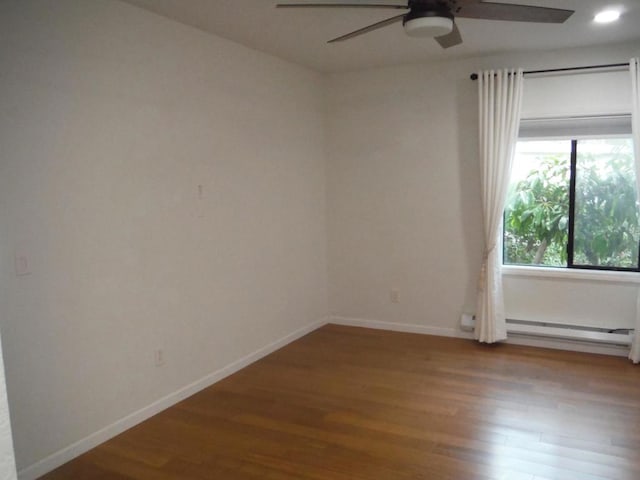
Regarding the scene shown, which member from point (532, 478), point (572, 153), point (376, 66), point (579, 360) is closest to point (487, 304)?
point (579, 360)

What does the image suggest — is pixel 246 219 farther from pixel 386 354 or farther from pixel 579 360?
pixel 579 360

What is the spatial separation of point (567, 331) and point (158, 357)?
334 centimetres

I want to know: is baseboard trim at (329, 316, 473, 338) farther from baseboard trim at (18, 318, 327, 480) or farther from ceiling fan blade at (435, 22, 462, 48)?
ceiling fan blade at (435, 22, 462, 48)

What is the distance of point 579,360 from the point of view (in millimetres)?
4160

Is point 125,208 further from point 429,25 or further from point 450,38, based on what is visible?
point 450,38

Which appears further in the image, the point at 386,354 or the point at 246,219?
the point at 386,354

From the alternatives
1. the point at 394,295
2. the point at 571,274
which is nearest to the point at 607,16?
the point at 571,274

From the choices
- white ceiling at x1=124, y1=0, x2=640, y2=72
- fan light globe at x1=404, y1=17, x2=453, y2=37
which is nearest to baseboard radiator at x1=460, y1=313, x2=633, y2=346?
white ceiling at x1=124, y1=0, x2=640, y2=72

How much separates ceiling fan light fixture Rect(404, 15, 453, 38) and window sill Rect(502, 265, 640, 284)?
262cm

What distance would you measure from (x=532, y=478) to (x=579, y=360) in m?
1.96

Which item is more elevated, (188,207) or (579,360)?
(188,207)

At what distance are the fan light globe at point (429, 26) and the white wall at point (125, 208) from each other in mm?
1628

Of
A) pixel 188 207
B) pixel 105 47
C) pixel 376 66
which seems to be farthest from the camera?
pixel 376 66

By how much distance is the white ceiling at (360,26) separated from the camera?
3.12m
